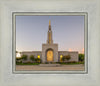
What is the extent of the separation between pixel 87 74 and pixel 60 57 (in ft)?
1.18

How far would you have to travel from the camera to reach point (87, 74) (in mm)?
1188

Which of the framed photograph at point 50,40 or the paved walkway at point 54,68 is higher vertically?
the framed photograph at point 50,40

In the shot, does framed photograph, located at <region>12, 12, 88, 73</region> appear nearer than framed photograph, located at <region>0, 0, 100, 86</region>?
No

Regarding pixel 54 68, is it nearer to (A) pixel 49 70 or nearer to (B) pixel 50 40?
(A) pixel 49 70

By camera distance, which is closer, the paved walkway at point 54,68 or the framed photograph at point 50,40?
the paved walkway at point 54,68

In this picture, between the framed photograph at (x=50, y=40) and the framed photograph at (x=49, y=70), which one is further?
the framed photograph at (x=50, y=40)

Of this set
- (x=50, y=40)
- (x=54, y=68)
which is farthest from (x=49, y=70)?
(x=50, y=40)

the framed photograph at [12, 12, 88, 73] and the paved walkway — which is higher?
the framed photograph at [12, 12, 88, 73]

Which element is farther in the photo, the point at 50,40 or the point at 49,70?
the point at 50,40

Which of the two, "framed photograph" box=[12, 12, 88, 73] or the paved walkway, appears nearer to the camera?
the paved walkway

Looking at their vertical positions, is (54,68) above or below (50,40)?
below
